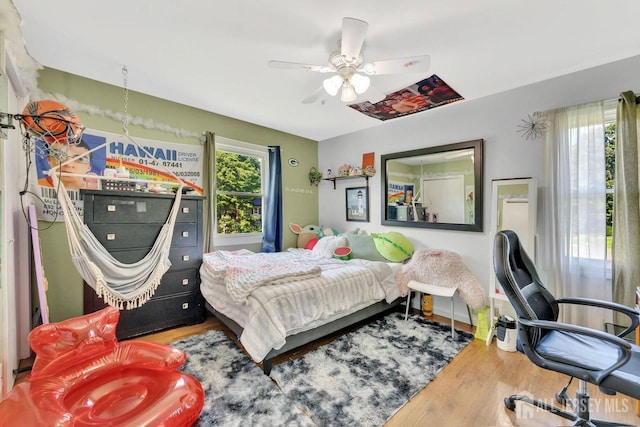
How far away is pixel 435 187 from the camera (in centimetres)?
319

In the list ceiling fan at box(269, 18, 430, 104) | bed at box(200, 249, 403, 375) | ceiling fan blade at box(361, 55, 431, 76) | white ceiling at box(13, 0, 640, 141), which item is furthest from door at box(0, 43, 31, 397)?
ceiling fan blade at box(361, 55, 431, 76)

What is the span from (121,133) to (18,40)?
1.25m

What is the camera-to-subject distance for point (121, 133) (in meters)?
2.79

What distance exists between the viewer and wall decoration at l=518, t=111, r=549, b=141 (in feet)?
7.98

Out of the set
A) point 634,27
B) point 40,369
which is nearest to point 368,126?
point 634,27

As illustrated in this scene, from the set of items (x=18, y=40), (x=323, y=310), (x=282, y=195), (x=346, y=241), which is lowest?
(x=323, y=310)

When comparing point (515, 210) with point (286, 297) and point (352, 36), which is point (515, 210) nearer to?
point (352, 36)

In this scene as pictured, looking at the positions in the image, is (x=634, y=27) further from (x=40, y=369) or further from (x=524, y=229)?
(x=40, y=369)

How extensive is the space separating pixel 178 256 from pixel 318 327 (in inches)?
63.3

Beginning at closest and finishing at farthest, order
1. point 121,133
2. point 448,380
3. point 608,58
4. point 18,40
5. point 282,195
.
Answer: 1. point 18,40
2. point 448,380
3. point 608,58
4. point 121,133
5. point 282,195

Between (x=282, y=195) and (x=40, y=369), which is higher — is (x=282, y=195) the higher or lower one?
the higher one

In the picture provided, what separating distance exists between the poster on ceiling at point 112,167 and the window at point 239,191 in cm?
36

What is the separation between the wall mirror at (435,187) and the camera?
2.89m

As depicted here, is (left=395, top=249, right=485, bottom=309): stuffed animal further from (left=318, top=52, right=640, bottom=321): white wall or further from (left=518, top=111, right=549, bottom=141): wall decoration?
(left=518, top=111, right=549, bottom=141): wall decoration
